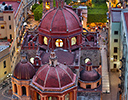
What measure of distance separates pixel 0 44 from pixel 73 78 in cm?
3890

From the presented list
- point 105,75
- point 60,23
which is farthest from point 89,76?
point 105,75

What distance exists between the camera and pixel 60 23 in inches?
4163

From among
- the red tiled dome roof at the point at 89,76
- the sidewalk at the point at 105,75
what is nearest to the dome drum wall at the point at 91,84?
the red tiled dome roof at the point at 89,76

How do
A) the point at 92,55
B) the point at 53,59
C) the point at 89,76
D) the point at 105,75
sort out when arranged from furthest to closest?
the point at 105,75
the point at 92,55
the point at 89,76
the point at 53,59

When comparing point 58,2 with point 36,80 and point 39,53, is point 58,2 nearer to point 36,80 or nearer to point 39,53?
point 39,53

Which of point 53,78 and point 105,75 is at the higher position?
point 53,78

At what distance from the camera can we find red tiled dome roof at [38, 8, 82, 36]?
10550 centimetres

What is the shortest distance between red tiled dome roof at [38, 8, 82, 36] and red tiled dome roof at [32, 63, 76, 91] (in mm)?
21688

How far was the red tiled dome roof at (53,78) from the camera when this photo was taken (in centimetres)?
8338

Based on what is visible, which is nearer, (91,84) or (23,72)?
(23,72)

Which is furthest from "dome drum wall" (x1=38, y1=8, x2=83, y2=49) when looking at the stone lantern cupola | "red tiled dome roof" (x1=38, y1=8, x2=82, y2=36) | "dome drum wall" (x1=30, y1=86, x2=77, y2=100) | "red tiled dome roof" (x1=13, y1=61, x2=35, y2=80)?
"dome drum wall" (x1=30, y1=86, x2=77, y2=100)

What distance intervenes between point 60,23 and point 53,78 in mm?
27051

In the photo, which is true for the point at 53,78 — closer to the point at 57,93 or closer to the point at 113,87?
the point at 57,93

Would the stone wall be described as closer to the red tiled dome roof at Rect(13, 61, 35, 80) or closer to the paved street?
the paved street
